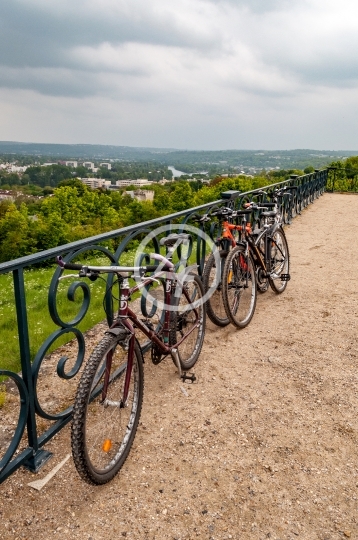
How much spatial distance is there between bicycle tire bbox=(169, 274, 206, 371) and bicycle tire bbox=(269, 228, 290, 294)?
1.87 metres

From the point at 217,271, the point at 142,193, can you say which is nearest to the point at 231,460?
the point at 217,271

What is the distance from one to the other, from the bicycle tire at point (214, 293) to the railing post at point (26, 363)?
1990 mm

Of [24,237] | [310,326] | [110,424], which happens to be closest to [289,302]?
[310,326]

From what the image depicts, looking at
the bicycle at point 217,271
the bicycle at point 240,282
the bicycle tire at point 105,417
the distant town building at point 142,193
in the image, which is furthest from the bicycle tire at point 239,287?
the distant town building at point 142,193

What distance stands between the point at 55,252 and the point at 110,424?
1.07 metres

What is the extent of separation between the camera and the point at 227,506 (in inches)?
87.1

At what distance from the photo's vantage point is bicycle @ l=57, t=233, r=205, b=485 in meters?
2.11

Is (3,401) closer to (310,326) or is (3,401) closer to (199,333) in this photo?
(199,333)

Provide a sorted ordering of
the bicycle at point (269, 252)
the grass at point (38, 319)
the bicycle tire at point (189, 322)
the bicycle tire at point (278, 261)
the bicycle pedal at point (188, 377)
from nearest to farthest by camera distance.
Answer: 1. the bicycle tire at point (189, 322)
2. the bicycle pedal at point (188, 377)
3. the grass at point (38, 319)
4. the bicycle at point (269, 252)
5. the bicycle tire at point (278, 261)

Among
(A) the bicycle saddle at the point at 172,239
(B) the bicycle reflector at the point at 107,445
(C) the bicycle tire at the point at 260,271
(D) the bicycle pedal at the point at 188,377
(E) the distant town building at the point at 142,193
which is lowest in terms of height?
(E) the distant town building at the point at 142,193

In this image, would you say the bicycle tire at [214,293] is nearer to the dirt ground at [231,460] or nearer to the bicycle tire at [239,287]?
the bicycle tire at [239,287]

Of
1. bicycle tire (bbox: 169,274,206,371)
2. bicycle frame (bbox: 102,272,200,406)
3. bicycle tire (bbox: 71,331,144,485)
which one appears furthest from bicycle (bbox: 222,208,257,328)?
bicycle tire (bbox: 71,331,144,485)

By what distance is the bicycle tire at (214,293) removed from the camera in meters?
4.08

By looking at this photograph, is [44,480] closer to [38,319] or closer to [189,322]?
[189,322]
